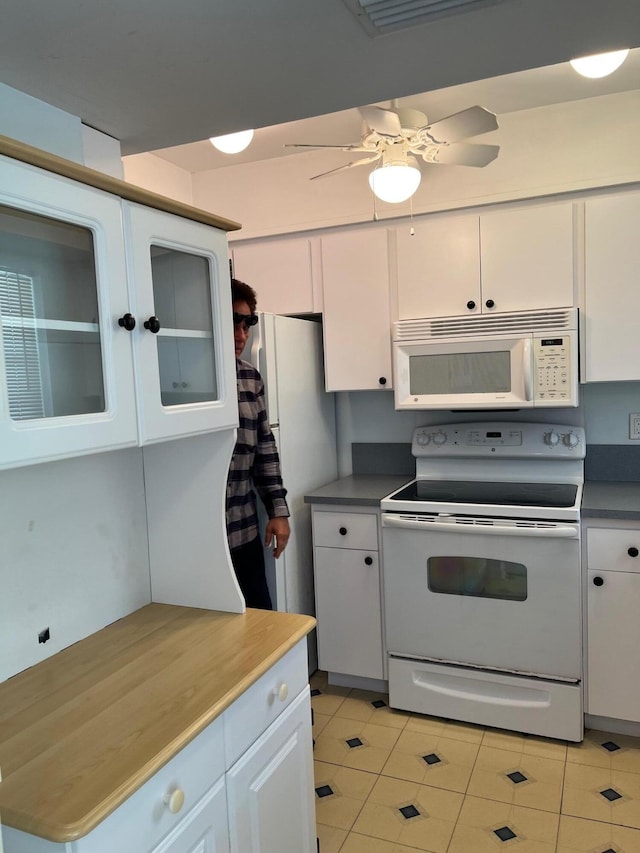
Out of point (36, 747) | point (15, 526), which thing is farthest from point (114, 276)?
point (36, 747)

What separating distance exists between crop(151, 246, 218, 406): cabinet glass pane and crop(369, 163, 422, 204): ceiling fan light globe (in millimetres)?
1054

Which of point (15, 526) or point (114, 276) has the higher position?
point (114, 276)

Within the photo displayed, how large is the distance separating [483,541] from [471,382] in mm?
680

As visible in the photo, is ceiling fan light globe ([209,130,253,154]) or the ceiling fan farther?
ceiling fan light globe ([209,130,253,154])

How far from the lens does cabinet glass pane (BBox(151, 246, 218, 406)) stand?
1.44 meters

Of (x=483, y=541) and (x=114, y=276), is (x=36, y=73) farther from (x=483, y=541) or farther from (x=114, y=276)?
(x=483, y=541)

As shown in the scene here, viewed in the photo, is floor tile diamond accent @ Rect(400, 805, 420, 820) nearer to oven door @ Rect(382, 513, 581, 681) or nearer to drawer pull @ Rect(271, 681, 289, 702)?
oven door @ Rect(382, 513, 581, 681)

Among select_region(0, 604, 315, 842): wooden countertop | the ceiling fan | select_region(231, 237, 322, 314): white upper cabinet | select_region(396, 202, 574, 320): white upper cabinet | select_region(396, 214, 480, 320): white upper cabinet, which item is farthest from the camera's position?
select_region(231, 237, 322, 314): white upper cabinet

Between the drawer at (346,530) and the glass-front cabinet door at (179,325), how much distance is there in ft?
4.32

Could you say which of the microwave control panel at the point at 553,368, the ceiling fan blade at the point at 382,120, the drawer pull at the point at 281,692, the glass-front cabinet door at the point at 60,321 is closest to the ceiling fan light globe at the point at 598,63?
the ceiling fan blade at the point at 382,120

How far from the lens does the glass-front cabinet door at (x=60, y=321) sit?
1114 millimetres

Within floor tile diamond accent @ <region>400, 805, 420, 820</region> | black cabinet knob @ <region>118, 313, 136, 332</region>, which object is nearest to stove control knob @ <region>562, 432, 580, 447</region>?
floor tile diamond accent @ <region>400, 805, 420, 820</region>

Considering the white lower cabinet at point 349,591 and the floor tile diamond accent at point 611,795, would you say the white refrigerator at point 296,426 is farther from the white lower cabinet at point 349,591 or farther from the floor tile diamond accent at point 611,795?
the floor tile diamond accent at point 611,795

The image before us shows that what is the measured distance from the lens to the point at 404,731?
268 centimetres
